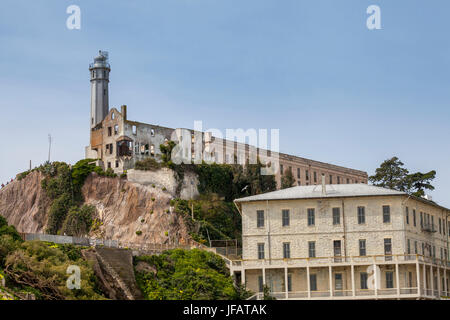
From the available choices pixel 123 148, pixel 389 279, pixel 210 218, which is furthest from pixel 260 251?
pixel 123 148

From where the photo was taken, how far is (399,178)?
105500 millimetres

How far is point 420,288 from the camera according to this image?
67938 millimetres

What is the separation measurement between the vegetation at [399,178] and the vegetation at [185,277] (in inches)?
1563

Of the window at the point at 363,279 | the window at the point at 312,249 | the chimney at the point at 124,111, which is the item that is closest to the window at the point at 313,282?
the window at the point at 312,249

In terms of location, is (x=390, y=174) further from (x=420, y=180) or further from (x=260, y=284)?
(x=260, y=284)

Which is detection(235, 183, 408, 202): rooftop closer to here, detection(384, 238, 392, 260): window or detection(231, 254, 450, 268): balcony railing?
detection(384, 238, 392, 260): window

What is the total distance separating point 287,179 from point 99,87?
26164 millimetres

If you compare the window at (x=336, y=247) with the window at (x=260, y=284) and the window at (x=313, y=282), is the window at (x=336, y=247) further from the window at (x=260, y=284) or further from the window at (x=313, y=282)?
the window at (x=260, y=284)

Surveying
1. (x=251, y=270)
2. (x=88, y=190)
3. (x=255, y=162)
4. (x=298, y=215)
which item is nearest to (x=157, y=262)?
(x=251, y=270)

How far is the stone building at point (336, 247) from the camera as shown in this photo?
69438mm

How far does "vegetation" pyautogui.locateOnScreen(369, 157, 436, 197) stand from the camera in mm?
104562

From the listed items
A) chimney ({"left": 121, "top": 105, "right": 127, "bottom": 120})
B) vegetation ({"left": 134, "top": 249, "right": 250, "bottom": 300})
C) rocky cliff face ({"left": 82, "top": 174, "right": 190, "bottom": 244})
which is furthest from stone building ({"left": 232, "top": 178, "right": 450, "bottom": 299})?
chimney ({"left": 121, "top": 105, "right": 127, "bottom": 120})
